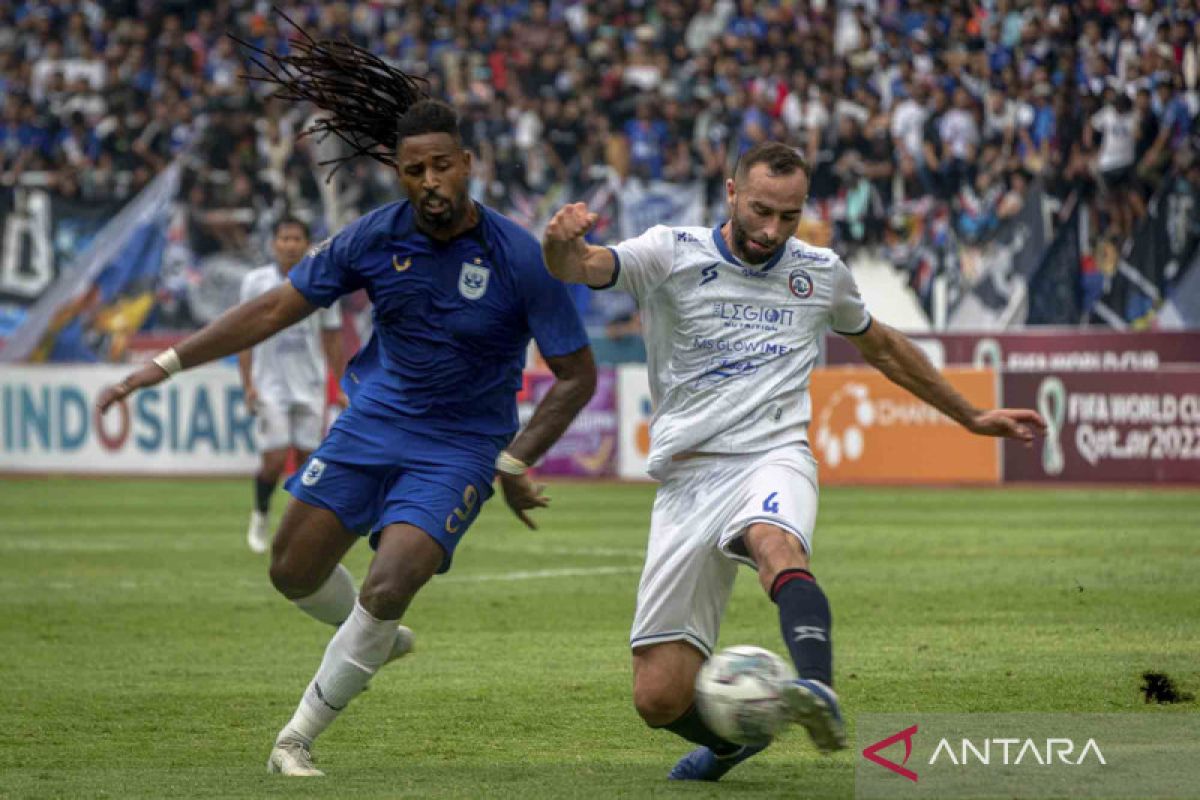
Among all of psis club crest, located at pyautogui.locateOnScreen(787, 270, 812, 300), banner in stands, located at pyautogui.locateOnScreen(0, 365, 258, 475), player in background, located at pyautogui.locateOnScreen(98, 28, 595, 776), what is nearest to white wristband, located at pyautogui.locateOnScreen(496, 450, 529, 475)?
player in background, located at pyautogui.locateOnScreen(98, 28, 595, 776)

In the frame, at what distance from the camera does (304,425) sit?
16.3m

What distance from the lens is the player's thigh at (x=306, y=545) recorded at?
23.0 feet

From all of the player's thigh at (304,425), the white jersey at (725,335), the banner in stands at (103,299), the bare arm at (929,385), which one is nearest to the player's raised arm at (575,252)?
the white jersey at (725,335)

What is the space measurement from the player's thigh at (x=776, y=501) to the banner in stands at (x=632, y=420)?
1607 centimetres

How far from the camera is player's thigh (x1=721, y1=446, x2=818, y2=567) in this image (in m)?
6.04

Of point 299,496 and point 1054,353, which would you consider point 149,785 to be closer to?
point 299,496

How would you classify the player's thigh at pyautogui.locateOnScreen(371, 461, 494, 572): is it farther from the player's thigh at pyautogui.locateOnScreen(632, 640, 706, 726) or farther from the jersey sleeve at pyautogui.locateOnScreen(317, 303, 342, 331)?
the jersey sleeve at pyautogui.locateOnScreen(317, 303, 342, 331)

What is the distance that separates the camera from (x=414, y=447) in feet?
22.9

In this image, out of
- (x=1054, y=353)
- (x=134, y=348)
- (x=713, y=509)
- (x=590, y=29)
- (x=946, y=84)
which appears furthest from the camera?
(x=590, y=29)

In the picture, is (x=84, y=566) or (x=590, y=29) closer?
(x=84, y=566)

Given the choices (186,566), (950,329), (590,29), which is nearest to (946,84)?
(950,329)

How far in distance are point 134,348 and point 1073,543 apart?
15970 millimetres

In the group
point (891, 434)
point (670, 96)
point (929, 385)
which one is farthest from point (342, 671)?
point (670, 96)

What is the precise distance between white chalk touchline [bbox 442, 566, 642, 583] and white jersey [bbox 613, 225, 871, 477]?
7324 millimetres
